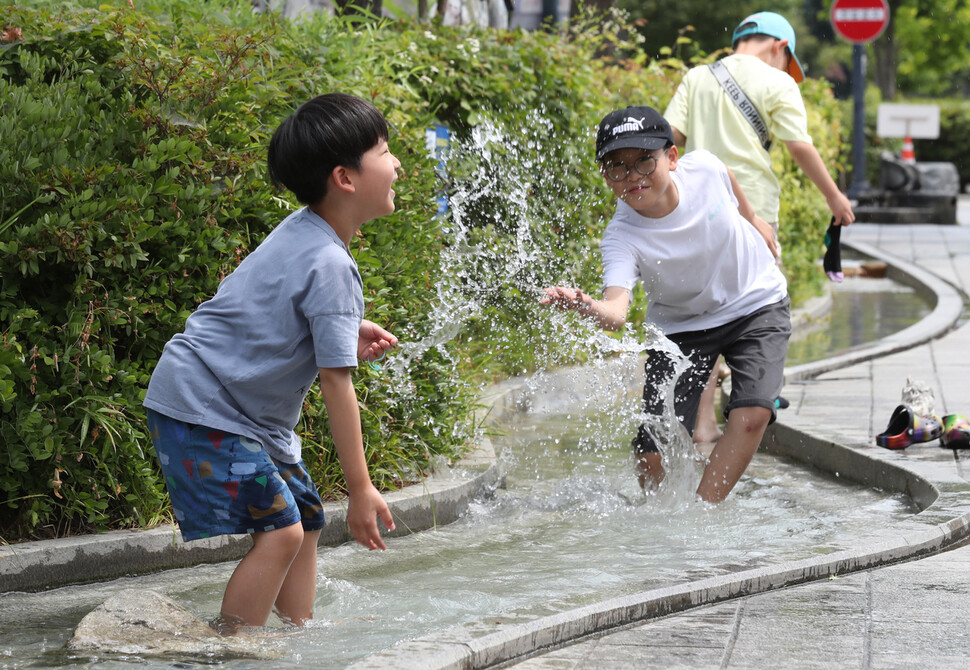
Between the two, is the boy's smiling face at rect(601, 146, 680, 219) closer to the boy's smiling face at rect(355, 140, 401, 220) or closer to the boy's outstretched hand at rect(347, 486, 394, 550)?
the boy's smiling face at rect(355, 140, 401, 220)

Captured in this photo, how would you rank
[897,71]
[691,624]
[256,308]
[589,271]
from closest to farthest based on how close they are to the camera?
[256,308], [691,624], [589,271], [897,71]

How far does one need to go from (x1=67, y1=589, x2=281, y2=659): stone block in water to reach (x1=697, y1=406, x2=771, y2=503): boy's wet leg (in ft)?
7.38

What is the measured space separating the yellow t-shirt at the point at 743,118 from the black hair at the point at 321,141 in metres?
3.34

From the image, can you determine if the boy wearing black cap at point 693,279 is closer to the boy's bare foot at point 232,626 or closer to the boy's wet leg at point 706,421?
the boy's wet leg at point 706,421

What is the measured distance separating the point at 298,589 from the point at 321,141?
130 centimetres

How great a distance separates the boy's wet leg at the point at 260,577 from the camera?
339 centimetres

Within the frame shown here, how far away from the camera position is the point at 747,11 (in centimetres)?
4694

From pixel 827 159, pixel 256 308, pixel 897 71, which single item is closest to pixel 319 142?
pixel 256 308

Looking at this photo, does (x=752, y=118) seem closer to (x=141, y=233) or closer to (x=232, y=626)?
(x=141, y=233)

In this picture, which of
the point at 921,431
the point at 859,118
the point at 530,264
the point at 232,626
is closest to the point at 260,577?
the point at 232,626

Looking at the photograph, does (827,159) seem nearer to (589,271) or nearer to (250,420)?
(589,271)

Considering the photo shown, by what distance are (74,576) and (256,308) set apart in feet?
4.80

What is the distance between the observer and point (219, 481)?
3.37 meters

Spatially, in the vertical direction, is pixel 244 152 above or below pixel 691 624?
above
